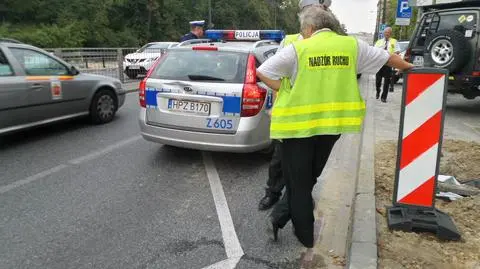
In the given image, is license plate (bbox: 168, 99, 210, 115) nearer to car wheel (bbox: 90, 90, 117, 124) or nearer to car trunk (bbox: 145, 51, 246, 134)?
Result: car trunk (bbox: 145, 51, 246, 134)

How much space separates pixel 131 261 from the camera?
3.30 meters

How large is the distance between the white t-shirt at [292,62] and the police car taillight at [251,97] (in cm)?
195

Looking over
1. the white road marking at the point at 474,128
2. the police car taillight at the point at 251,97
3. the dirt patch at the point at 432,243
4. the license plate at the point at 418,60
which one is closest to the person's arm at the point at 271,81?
the dirt patch at the point at 432,243

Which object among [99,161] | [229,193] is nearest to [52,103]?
[99,161]

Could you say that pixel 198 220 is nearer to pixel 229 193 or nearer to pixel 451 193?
pixel 229 193

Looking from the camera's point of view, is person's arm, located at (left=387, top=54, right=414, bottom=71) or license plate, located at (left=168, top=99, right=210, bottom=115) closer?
person's arm, located at (left=387, top=54, right=414, bottom=71)

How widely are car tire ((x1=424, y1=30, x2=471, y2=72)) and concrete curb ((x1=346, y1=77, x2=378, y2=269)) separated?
4.05 meters

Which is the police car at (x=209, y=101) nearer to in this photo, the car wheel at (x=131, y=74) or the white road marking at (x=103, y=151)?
the white road marking at (x=103, y=151)

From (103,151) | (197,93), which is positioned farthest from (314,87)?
(103,151)

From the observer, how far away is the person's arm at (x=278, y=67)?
2.95m

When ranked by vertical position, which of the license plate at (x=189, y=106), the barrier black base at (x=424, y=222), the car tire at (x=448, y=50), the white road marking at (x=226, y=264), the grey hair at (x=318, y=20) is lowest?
the white road marking at (x=226, y=264)

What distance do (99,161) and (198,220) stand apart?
2.28 m

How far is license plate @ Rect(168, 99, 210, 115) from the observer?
5137mm

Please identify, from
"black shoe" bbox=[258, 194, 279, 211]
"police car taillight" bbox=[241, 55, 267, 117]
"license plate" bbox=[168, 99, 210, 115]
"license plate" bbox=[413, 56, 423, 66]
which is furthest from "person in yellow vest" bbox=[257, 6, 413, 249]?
"license plate" bbox=[413, 56, 423, 66]
